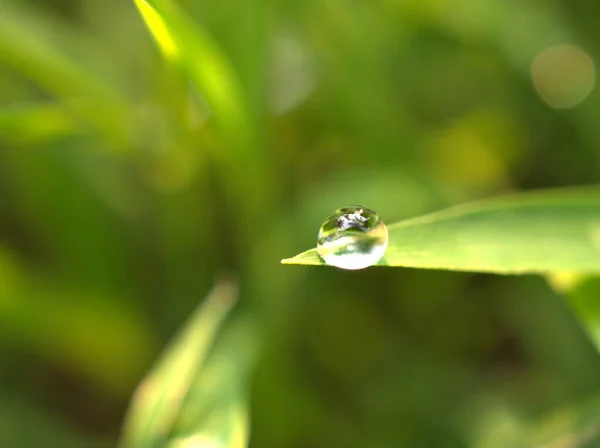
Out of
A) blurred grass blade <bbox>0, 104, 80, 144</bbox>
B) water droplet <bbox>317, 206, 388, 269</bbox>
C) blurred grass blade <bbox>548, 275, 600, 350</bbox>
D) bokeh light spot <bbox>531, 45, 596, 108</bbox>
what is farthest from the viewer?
bokeh light spot <bbox>531, 45, 596, 108</bbox>

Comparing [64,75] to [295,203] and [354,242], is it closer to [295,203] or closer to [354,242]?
[295,203]

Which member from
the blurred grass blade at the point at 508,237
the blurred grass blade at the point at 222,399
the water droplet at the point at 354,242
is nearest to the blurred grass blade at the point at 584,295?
the blurred grass blade at the point at 508,237

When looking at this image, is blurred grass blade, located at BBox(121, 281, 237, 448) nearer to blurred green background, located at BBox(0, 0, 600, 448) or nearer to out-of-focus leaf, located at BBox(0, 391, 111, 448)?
blurred green background, located at BBox(0, 0, 600, 448)

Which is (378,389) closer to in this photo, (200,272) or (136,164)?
Answer: (200,272)

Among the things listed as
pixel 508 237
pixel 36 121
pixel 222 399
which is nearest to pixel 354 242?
pixel 508 237

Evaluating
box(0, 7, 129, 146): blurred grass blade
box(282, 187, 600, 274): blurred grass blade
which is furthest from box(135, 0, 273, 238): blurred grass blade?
box(282, 187, 600, 274): blurred grass blade
